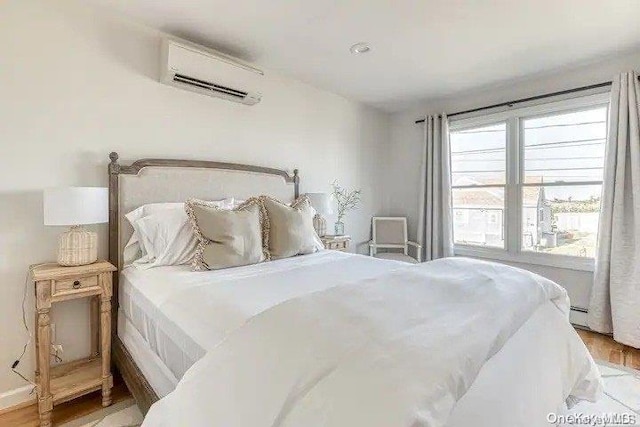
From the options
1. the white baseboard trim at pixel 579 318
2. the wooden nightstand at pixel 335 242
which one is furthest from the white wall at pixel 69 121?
the white baseboard trim at pixel 579 318

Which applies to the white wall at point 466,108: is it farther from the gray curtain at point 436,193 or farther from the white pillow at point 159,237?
the white pillow at point 159,237

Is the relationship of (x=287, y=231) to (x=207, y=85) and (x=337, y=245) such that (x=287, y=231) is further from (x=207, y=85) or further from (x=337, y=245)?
(x=207, y=85)

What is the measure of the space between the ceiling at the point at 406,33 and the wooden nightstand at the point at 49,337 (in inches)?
68.6

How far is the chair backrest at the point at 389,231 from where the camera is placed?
4.09 m

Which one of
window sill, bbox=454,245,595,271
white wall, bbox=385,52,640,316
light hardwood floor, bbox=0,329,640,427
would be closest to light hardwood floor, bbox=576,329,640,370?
light hardwood floor, bbox=0,329,640,427

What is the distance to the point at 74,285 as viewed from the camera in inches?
69.0

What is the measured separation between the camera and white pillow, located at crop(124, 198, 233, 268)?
6.72 ft

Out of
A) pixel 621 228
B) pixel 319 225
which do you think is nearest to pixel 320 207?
pixel 319 225

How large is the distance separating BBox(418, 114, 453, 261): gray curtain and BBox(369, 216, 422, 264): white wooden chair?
0.21 metres

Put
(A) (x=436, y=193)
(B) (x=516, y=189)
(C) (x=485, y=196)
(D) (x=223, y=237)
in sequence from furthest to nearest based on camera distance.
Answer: (A) (x=436, y=193) < (C) (x=485, y=196) < (B) (x=516, y=189) < (D) (x=223, y=237)

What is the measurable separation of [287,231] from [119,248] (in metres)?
1.13

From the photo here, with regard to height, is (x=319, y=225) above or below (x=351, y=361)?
above

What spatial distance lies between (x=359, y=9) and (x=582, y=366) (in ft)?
7.86

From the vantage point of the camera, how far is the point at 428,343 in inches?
35.9
